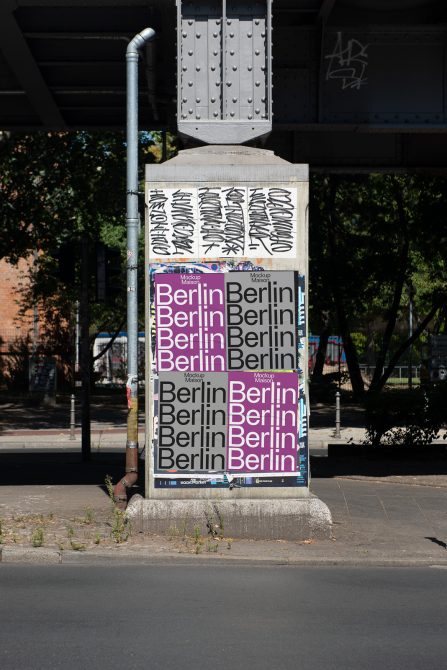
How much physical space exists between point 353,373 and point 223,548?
2647cm

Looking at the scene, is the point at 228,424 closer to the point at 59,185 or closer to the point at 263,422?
the point at 263,422

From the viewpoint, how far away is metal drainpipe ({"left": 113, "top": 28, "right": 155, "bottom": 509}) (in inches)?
476

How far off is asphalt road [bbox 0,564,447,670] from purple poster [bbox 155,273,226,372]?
2.33m

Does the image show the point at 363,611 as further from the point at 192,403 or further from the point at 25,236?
the point at 25,236

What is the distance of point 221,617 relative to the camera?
25.0 ft

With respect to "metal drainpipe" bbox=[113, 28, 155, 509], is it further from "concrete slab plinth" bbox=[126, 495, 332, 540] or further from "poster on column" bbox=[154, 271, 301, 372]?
"concrete slab plinth" bbox=[126, 495, 332, 540]

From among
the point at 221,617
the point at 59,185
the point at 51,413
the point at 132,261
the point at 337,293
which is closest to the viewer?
the point at 221,617

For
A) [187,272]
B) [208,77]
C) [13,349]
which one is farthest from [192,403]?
[13,349]

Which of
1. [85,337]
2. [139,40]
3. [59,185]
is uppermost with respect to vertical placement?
[59,185]

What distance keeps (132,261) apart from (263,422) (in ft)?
8.06

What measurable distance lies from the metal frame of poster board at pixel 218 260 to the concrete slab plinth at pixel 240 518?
278 mm

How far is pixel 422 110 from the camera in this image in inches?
549

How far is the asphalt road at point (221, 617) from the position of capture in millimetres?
6516

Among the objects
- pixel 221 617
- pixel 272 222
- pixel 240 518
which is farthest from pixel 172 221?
pixel 221 617
